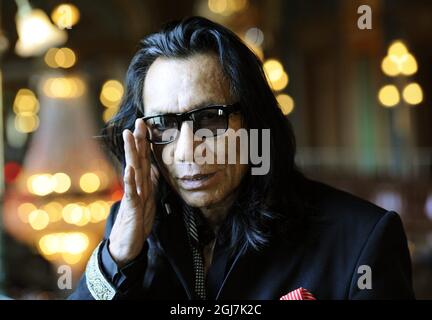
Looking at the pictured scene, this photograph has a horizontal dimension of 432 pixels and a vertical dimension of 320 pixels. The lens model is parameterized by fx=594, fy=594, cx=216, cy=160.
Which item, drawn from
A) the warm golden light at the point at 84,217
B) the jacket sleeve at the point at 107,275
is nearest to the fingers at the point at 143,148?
the jacket sleeve at the point at 107,275

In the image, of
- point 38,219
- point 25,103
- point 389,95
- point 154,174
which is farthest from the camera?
point 389,95

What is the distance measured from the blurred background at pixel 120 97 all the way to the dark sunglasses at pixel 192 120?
0.51 feet

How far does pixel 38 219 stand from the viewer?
9.05 ft

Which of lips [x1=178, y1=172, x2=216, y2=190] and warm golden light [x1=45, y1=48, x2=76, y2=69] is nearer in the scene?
lips [x1=178, y1=172, x2=216, y2=190]

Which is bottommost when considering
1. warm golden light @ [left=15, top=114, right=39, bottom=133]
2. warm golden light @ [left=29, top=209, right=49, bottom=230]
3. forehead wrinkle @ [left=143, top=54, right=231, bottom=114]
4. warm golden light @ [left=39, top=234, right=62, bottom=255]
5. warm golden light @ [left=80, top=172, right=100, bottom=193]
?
warm golden light @ [left=39, top=234, right=62, bottom=255]

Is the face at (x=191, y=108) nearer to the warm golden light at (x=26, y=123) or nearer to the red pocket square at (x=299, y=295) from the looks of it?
the red pocket square at (x=299, y=295)

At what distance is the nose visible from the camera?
75 centimetres

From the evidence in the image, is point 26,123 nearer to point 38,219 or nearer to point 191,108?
point 38,219

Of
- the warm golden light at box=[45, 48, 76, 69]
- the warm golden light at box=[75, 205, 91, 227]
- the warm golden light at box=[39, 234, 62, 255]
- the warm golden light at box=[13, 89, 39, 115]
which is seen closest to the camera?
the warm golden light at box=[75, 205, 91, 227]

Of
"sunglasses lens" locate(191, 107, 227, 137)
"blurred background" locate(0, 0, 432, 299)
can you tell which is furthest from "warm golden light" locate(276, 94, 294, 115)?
"sunglasses lens" locate(191, 107, 227, 137)

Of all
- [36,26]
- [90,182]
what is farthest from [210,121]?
[36,26]

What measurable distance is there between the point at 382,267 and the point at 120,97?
50 cm

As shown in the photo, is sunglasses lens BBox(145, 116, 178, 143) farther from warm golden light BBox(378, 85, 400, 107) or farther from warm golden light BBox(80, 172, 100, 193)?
warm golden light BBox(378, 85, 400, 107)

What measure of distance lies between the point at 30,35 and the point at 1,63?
30.8 inches
